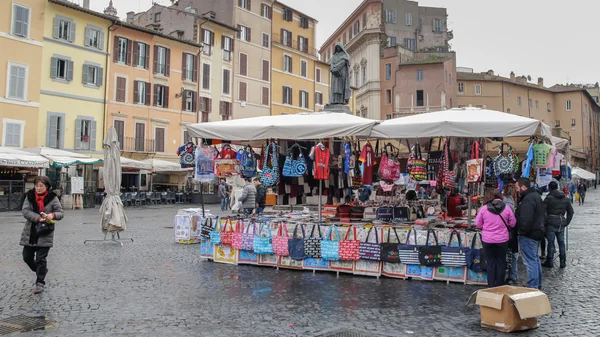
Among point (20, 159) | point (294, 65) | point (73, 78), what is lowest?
point (20, 159)

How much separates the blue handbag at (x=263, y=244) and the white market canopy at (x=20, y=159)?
734 inches

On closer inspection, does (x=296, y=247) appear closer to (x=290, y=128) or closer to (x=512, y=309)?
(x=290, y=128)

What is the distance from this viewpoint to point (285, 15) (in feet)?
159

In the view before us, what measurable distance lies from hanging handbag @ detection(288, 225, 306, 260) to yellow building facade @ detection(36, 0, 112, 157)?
26040 millimetres

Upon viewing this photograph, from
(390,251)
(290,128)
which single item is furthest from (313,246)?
(290,128)

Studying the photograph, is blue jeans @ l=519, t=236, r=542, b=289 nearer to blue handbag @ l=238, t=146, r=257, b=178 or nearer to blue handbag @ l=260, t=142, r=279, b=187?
blue handbag @ l=260, t=142, r=279, b=187

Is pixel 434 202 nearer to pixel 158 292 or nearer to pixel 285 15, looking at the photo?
A: pixel 158 292

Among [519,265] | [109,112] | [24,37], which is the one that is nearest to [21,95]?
[24,37]

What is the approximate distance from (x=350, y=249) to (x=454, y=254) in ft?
5.59

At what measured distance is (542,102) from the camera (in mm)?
70562

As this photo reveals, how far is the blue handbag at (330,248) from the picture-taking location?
8609 mm

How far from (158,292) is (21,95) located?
1041 inches

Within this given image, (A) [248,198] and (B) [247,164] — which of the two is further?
(A) [248,198]

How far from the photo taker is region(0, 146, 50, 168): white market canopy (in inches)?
906
